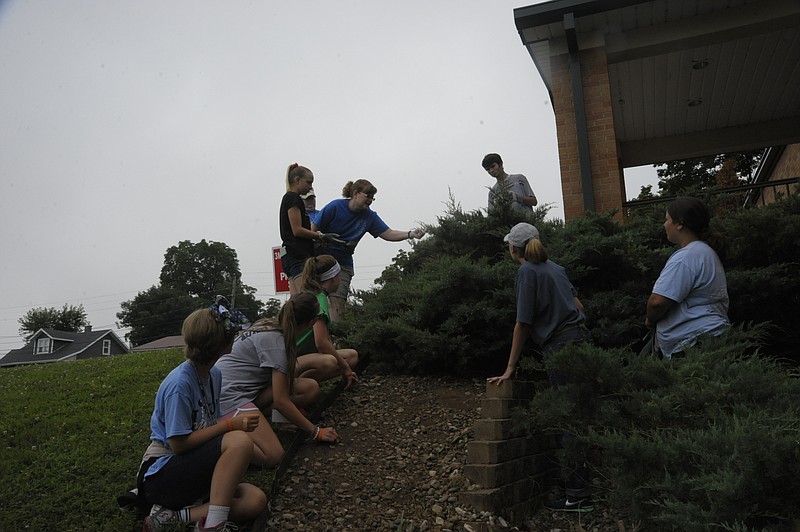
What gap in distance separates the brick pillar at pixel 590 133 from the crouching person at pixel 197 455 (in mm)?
6218

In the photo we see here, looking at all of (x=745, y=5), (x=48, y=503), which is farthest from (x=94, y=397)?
(x=745, y=5)

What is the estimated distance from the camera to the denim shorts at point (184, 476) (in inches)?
131

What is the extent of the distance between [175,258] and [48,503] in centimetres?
6325

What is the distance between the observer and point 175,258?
64.0 m

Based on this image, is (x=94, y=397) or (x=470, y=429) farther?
(x=94, y=397)

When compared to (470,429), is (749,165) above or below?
above

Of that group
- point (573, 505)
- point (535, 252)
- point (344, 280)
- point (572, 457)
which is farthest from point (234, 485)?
point (344, 280)

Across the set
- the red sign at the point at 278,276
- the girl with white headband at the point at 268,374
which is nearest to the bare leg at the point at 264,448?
the girl with white headband at the point at 268,374

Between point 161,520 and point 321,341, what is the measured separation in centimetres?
192

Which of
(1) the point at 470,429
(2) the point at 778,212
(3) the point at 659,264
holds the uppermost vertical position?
(2) the point at 778,212

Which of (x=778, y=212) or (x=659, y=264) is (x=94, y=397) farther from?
(x=778, y=212)

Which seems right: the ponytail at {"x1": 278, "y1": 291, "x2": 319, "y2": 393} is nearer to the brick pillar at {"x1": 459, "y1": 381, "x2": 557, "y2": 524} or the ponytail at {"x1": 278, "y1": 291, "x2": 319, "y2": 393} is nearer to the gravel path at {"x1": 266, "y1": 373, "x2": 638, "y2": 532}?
the gravel path at {"x1": 266, "y1": 373, "x2": 638, "y2": 532}

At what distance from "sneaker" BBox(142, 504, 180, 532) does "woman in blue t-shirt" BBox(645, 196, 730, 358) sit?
113 inches

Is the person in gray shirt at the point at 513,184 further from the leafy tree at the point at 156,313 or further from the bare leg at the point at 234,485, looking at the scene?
the leafy tree at the point at 156,313
